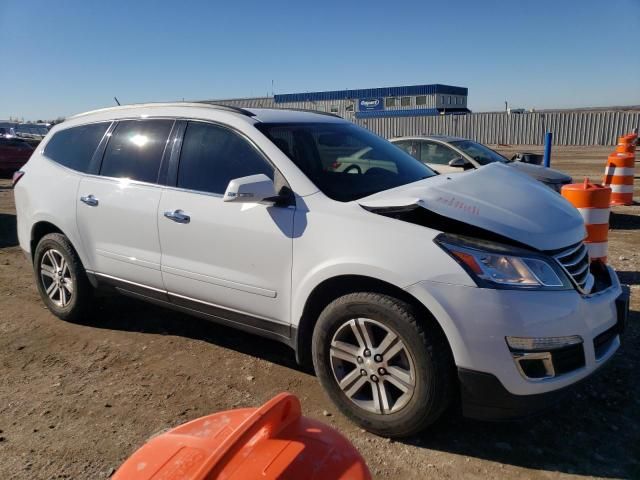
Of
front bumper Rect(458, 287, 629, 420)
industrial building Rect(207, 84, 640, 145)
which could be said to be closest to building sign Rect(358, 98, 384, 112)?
industrial building Rect(207, 84, 640, 145)

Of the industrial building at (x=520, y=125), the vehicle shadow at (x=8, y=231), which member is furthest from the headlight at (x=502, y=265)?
the industrial building at (x=520, y=125)

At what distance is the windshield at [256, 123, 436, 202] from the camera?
11.1 ft

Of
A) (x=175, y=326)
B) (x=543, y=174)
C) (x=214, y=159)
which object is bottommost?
(x=175, y=326)

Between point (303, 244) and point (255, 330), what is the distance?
0.77 m

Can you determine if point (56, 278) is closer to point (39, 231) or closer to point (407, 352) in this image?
point (39, 231)

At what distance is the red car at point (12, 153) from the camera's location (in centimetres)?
1861

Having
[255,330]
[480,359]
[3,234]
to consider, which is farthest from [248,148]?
[3,234]

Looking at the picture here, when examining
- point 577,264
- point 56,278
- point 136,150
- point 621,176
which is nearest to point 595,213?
point 577,264

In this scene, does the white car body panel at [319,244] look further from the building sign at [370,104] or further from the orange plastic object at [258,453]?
the building sign at [370,104]

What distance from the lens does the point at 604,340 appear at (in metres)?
2.90

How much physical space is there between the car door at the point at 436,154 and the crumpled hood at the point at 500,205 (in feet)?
19.2

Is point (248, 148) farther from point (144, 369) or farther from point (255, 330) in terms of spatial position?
point (144, 369)

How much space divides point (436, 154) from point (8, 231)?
7.63 meters

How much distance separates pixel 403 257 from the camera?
2730 millimetres
